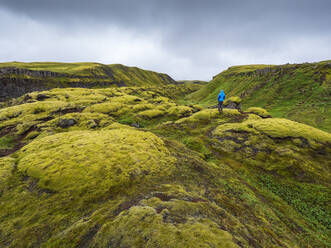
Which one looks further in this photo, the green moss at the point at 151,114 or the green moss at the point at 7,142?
the green moss at the point at 151,114

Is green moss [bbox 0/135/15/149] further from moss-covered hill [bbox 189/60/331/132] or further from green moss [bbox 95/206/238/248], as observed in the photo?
moss-covered hill [bbox 189/60/331/132]

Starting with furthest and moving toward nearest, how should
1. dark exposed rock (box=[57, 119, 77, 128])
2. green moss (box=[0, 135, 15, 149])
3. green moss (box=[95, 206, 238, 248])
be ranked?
1. dark exposed rock (box=[57, 119, 77, 128])
2. green moss (box=[0, 135, 15, 149])
3. green moss (box=[95, 206, 238, 248])

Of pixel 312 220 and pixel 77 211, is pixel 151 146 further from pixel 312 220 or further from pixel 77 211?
pixel 312 220

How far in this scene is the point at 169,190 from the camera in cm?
1183

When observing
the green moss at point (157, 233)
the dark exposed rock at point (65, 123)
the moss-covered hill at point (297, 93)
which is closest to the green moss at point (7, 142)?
the dark exposed rock at point (65, 123)

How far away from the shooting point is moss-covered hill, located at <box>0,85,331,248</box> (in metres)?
7.89

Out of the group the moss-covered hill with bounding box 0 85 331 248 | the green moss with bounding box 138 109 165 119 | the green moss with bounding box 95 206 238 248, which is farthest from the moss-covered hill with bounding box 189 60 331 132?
the green moss with bounding box 95 206 238 248

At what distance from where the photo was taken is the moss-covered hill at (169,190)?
7.89m

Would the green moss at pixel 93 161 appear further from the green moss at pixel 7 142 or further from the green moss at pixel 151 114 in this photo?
the green moss at pixel 151 114

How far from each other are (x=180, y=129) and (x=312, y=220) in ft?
83.0

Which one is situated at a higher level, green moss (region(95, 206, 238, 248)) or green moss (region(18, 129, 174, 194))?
green moss (region(95, 206, 238, 248))

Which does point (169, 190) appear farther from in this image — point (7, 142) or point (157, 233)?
point (7, 142)

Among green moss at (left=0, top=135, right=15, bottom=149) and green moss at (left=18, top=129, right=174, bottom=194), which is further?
green moss at (left=0, top=135, right=15, bottom=149)

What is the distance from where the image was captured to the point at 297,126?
25.7 m
